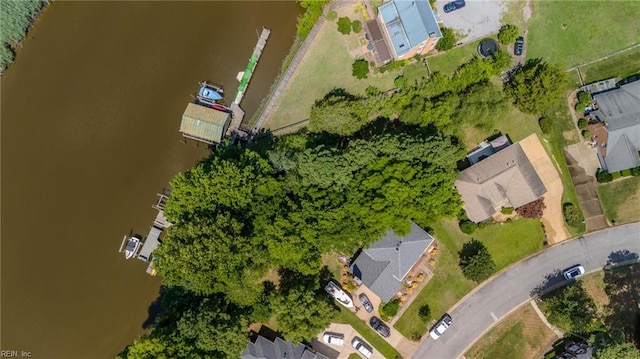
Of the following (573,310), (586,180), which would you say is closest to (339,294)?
(573,310)

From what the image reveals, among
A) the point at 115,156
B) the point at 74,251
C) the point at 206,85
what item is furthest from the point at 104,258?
the point at 206,85

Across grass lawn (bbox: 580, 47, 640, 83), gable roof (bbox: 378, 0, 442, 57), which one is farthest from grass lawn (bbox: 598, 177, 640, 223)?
gable roof (bbox: 378, 0, 442, 57)

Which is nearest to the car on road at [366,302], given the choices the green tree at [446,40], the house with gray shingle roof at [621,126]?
the green tree at [446,40]

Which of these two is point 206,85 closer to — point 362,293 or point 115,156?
point 115,156

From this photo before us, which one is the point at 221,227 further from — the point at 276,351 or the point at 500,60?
the point at 500,60

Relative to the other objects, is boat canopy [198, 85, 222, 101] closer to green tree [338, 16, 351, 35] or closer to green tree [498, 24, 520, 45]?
green tree [338, 16, 351, 35]
